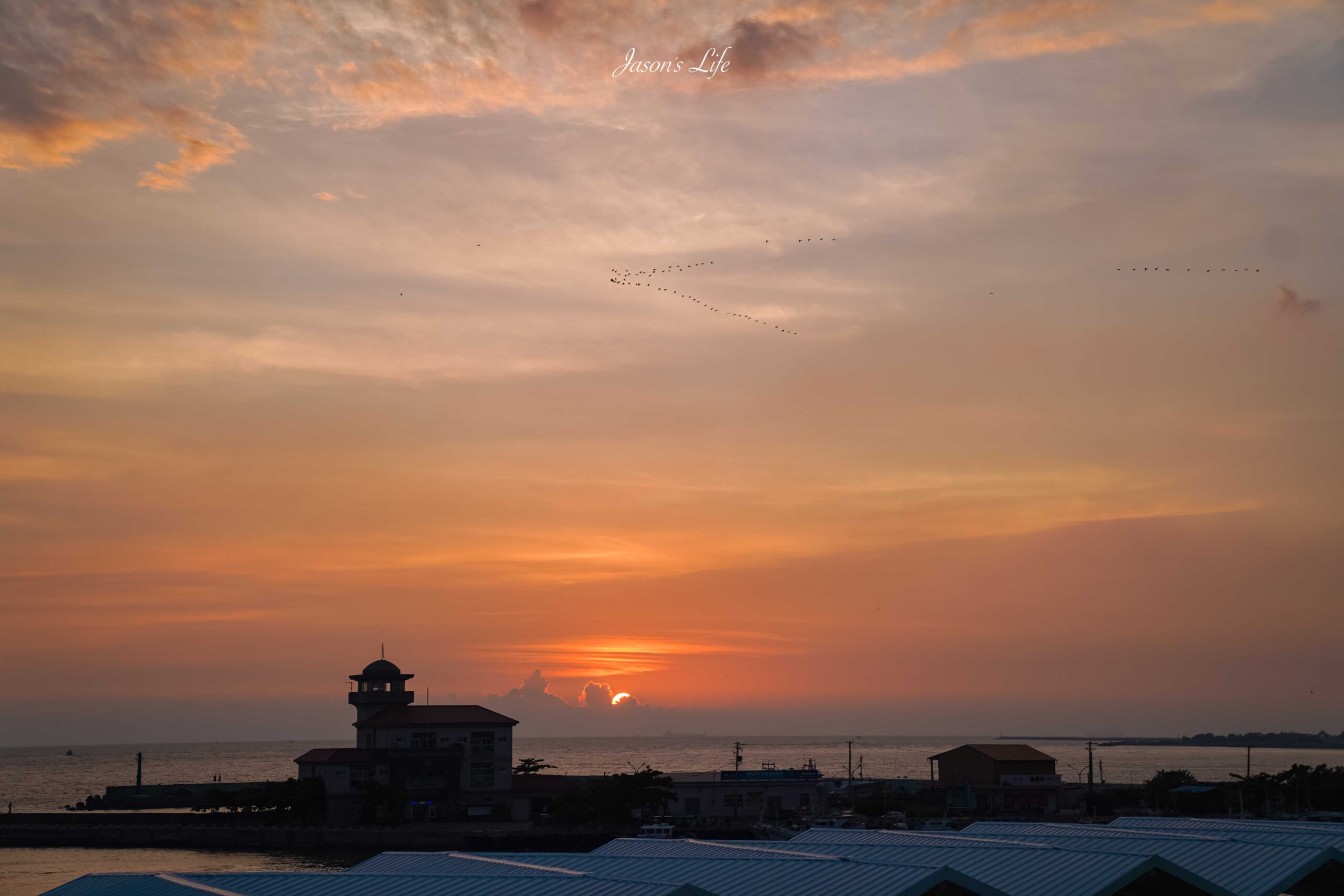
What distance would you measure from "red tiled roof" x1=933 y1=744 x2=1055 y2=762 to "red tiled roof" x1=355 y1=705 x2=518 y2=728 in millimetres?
32629

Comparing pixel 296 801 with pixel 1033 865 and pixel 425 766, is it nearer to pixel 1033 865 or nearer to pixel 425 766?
pixel 425 766

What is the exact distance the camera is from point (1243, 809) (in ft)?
272

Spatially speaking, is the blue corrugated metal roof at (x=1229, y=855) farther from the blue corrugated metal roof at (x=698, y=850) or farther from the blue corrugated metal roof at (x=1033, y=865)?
the blue corrugated metal roof at (x=698, y=850)

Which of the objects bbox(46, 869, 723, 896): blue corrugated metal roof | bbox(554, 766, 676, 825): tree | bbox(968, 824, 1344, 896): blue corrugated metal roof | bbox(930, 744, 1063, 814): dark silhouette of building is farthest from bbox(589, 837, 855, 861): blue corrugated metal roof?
bbox(930, 744, 1063, 814): dark silhouette of building

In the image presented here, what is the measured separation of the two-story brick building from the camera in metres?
76.8

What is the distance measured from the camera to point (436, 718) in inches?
3174

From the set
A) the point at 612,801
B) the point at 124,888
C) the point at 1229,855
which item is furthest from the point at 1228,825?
the point at 612,801

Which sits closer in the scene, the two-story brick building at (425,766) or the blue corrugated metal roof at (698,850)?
the blue corrugated metal roof at (698,850)

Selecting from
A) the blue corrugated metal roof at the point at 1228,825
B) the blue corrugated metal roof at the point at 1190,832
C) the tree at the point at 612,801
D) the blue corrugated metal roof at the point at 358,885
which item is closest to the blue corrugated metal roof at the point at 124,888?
the blue corrugated metal roof at the point at 358,885

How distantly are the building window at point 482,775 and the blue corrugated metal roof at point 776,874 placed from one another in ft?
139

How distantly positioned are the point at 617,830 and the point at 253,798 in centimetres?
2520

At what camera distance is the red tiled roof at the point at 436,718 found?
3142 inches

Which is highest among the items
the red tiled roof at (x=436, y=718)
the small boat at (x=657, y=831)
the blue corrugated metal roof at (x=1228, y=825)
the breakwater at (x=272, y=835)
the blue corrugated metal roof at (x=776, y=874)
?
the red tiled roof at (x=436, y=718)

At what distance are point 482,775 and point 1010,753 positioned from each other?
39.1 m
